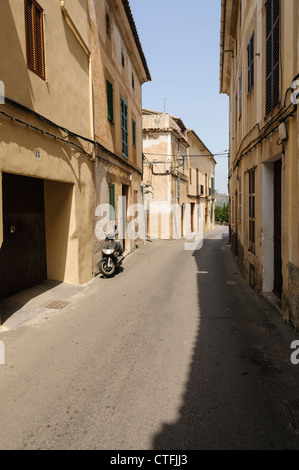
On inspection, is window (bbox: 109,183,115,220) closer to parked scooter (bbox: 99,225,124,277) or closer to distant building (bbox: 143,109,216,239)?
parked scooter (bbox: 99,225,124,277)

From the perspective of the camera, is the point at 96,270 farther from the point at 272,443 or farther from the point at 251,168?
the point at 272,443

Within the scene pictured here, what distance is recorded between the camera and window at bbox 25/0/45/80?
6238mm

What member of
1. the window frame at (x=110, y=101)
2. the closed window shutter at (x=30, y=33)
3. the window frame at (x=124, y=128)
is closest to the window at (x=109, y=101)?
the window frame at (x=110, y=101)

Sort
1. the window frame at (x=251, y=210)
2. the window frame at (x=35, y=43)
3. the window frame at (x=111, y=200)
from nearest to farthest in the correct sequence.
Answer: the window frame at (x=35, y=43), the window frame at (x=251, y=210), the window frame at (x=111, y=200)

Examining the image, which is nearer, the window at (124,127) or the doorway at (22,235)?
the doorway at (22,235)

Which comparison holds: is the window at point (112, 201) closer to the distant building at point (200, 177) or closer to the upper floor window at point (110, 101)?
the upper floor window at point (110, 101)

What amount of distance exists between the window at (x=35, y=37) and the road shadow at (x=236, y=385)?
577 cm

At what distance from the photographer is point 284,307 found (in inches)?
235

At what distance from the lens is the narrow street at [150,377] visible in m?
3.03

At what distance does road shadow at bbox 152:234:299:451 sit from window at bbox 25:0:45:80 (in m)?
5.77

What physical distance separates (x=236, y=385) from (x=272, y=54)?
6162 mm

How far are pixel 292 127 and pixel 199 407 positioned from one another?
4.42 metres

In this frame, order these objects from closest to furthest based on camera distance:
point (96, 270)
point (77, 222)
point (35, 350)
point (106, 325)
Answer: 1. point (35, 350)
2. point (106, 325)
3. point (77, 222)
4. point (96, 270)
